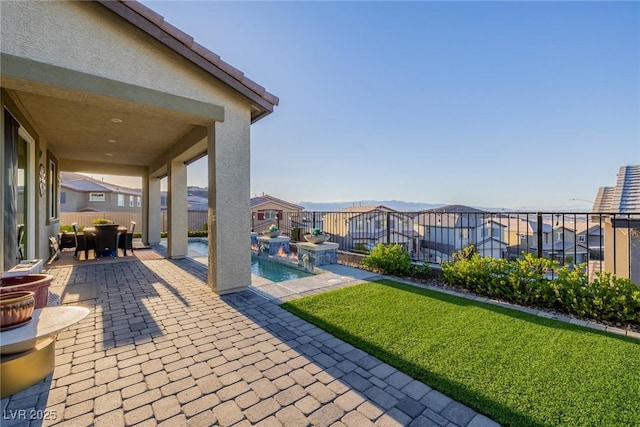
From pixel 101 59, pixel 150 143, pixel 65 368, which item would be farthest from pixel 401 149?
pixel 65 368

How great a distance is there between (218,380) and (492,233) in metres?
6.99

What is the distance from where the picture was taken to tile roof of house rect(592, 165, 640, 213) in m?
5.78

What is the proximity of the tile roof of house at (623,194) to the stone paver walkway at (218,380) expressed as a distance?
6591mm

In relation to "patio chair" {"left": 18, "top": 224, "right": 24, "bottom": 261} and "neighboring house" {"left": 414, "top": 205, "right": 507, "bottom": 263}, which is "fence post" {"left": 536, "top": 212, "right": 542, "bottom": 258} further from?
"patio chair" {"left": 18, "top": 224, "right": 24, "bottom": 261}

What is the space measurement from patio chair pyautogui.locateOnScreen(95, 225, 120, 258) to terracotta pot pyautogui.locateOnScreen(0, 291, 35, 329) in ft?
24.6

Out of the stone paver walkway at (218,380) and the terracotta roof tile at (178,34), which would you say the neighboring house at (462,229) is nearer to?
the stone paver walkway at (218,380)

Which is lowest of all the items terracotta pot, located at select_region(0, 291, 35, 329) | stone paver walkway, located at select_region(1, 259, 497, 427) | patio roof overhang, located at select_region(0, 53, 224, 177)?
stone paver walkway, located at select_region(1, 259, 497, 427)

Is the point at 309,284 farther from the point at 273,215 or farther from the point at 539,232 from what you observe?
the point at 273,215

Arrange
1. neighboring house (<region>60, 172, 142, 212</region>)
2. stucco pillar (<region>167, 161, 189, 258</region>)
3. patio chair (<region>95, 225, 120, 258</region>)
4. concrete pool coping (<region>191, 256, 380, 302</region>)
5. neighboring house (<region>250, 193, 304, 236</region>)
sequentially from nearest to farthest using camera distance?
concrete pool coping (<region>191, 256, 380, 302</region>) < patio chair (<region>95, 225, 120, 258</region>) < stucco pillar (<region>167, 161, 189, 258</region>) < neighboring house (<region>250, 193, 304, 236</region>) < neighboring house (<region>60, 172, 142, 212</region>)

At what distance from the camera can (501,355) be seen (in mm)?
3010

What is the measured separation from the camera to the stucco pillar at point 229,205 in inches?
212

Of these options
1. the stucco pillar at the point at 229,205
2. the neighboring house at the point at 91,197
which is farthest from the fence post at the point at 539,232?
the neighboring house at the point at 91,197

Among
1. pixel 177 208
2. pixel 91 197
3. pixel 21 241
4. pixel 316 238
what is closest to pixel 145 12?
pixel 21 241

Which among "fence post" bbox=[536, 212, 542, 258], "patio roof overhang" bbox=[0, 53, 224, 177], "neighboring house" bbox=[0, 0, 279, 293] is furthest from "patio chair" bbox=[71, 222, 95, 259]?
"fence post" bbox=[536, 212, 542, 258]
